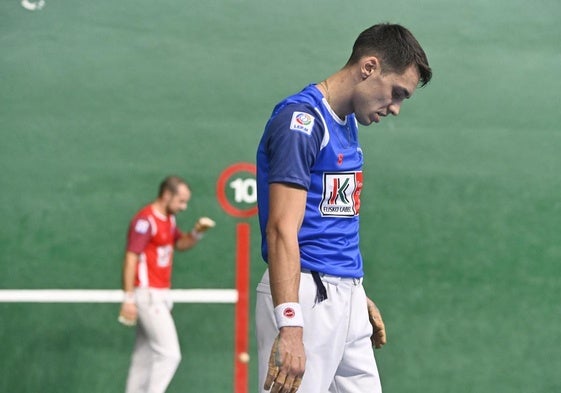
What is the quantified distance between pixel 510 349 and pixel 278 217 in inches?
121

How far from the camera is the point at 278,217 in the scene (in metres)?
2.00

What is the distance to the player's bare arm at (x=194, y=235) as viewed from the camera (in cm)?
454

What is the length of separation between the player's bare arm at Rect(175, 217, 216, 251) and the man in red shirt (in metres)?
0.04

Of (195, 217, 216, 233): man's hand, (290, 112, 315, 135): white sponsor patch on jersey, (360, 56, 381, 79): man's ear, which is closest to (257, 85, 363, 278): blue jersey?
(290, 112, 315, 135): white sponsor patch on jersey

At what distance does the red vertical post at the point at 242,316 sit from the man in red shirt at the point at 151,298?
0.33 meters

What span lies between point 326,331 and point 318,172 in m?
0.40

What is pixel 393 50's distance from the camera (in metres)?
2.22

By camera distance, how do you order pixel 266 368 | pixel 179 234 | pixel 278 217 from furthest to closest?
1. pixel 179 234
2. pixel 266 368
3. pixel 278 217

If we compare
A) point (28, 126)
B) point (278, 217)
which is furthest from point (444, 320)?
point (278, 217)

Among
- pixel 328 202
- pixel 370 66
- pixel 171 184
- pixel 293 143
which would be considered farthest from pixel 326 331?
pixel 171 184

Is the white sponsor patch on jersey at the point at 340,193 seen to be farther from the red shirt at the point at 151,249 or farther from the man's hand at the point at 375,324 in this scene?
the red shirt at the point at 151,249

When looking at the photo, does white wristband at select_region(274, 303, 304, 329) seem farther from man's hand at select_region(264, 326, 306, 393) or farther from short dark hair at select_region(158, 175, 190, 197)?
short dark hair at select_region(158, 175, 190, 197)

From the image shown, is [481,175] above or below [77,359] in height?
above

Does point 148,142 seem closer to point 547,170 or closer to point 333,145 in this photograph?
point 547,170
